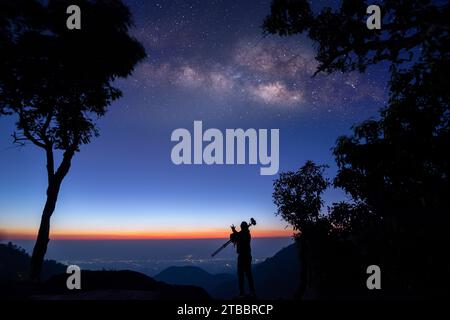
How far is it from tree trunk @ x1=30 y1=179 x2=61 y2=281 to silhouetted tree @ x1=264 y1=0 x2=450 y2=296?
13349 mm

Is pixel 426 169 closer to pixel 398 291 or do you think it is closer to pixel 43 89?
pixel 398 291

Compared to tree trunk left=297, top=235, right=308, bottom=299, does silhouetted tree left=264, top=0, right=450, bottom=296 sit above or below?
above

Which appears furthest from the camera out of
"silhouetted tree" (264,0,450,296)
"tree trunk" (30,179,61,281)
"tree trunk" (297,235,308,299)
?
"tree trunk" (297,235,308,299)

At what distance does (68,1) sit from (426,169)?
20.4 meters

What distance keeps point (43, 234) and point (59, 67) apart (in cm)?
915

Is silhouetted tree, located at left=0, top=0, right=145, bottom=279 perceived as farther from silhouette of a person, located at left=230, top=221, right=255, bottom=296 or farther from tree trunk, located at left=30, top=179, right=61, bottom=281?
silhouette of a person, located at left=230, top=221, right=255, bottom=296

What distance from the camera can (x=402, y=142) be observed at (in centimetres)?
1454

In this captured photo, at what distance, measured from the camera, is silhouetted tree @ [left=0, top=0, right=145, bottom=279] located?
16.7 metres

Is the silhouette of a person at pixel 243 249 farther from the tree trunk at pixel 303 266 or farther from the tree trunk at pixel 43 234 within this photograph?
the tree trunk at pixel 303 266

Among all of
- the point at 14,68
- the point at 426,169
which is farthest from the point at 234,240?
the point at 14,68

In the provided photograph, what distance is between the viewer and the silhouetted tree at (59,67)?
54.9 ft

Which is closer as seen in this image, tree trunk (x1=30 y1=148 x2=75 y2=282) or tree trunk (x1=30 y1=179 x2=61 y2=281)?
tree trunk (x1=30 y1=179 x2=61 y2=281)

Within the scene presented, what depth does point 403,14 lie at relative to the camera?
10.7m

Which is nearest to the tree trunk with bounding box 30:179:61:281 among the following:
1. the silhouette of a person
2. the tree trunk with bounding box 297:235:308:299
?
the silhouette of a person
